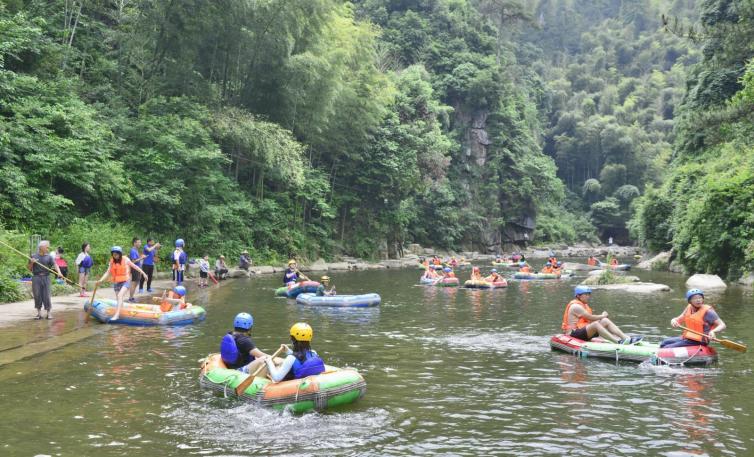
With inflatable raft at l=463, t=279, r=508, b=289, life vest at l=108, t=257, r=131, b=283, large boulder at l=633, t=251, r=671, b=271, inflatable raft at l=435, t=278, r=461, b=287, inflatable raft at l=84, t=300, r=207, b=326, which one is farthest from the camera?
large boulder at l=633, t=251, r=671, b=271

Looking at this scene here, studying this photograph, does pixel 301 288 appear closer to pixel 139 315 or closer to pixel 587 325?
pixel 139 315

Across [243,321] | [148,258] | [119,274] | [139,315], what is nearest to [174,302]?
[139,315]

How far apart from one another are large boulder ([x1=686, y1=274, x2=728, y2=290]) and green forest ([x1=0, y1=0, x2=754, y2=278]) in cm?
145

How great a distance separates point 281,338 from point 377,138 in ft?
109

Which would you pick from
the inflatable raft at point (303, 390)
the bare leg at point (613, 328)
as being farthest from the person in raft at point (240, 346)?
the bare leg at point (613, 328)

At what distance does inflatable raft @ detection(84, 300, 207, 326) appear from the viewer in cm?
1439

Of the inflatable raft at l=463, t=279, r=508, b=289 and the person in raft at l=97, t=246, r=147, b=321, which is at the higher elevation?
the person in raft at l=97, t=246, r=147, b=321

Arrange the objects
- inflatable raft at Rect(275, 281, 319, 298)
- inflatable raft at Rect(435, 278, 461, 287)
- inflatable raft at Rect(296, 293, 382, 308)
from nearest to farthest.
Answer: inflatable raft at Rect(296, 293, 382, 308) < inflatable raft at Rect(275, 281, 319, 298) < inflatable raft at Rect(435, 278, 461, 287)

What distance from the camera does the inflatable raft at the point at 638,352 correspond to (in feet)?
35.5

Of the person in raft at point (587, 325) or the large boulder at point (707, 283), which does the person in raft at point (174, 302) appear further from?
the large boulder at point (707, 283)

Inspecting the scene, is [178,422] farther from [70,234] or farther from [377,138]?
[377,138]

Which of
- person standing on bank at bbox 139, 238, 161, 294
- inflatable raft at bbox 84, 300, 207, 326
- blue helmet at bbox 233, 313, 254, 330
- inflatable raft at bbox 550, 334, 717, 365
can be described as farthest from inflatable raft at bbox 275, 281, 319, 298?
blue helmet at bbox 233, 313, 254, 330

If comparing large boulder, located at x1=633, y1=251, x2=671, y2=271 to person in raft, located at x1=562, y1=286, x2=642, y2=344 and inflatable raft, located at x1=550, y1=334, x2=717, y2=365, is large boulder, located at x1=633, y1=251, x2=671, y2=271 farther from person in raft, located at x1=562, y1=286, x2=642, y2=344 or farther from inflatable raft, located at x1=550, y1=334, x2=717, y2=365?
inflatable raft, located at x1=550, y1=334, x2=717, y2=365

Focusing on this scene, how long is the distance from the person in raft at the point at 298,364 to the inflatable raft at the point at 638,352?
5.64 metres
